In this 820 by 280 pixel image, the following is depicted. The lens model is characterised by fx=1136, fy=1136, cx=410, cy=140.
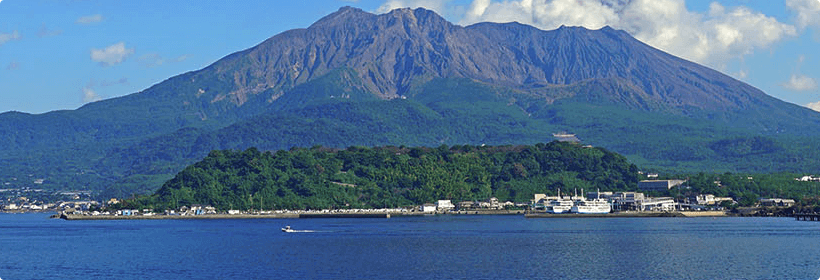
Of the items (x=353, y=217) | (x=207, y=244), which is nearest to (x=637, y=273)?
(x=207, y=244)

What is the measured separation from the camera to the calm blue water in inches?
2509

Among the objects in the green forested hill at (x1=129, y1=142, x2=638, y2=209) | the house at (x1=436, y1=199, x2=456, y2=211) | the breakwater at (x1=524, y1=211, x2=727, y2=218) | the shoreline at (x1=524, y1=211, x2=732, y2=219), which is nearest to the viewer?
the shoreline at (x1=524, y1=211, x2=732, y2=219)

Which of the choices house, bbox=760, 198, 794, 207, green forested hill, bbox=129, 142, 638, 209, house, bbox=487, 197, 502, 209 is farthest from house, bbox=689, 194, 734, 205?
house, bbox=487, 197, 502, 209

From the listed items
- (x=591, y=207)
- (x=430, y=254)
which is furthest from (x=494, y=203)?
(x=430, y=254)

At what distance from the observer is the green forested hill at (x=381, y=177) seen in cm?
17512

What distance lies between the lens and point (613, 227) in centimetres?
11619

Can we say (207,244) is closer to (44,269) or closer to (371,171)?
(44,269)

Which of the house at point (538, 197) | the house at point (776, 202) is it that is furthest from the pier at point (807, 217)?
the house at point (538, 197)

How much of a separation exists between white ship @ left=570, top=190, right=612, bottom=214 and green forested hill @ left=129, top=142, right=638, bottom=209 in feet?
65.0

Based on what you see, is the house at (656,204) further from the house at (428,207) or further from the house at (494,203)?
the house at (428,207)

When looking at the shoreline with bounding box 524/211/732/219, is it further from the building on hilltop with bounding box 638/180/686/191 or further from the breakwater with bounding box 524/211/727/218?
the building on hilltop with bounding box 638/180/686/191

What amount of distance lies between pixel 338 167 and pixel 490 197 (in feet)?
86.0

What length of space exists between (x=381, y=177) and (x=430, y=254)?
355 ft

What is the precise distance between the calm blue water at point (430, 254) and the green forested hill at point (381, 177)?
6299cm
